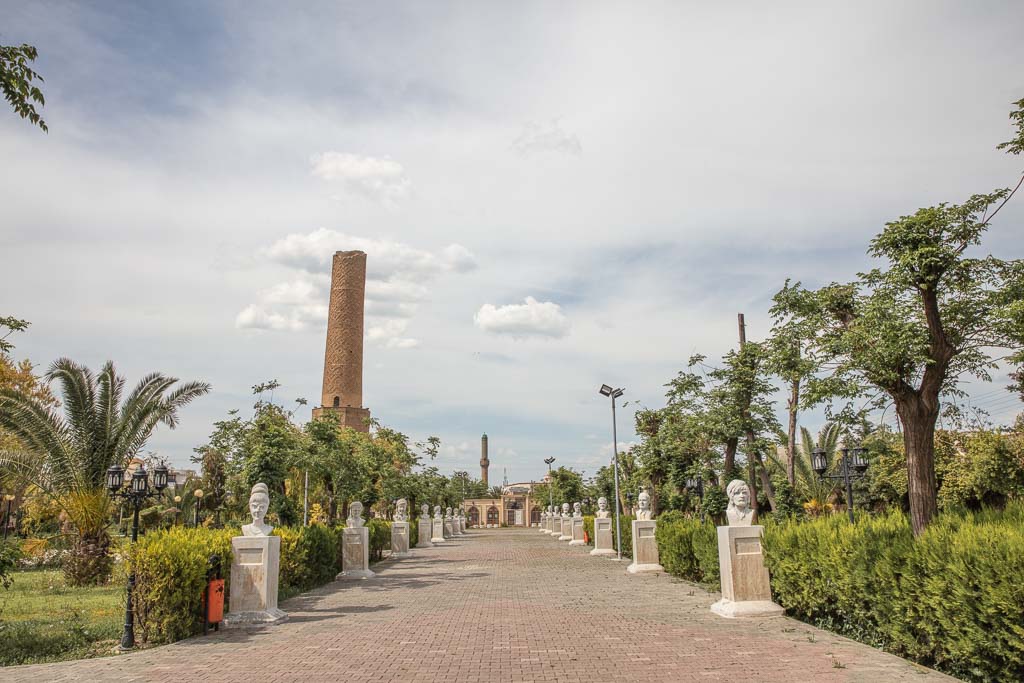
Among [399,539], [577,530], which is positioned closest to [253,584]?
[399,539]

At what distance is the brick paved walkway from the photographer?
7.34 metres

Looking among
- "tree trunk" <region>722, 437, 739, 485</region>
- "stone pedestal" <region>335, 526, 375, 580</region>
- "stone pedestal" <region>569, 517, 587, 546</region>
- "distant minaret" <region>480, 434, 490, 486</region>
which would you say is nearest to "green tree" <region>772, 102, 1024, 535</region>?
"tree trunk" <region>722, 437, 739, 485</region>

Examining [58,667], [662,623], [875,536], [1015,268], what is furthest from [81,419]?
[1015,268]

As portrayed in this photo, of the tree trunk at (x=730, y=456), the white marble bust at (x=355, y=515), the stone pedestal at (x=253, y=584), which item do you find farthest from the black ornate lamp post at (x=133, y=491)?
the tree trunk at (x=730, y=456)

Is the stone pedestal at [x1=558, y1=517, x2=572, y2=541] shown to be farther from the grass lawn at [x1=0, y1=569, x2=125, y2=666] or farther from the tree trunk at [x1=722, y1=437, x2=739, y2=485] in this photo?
the grass lawn at [x1=0, y1=569, x2=125, y2=666]

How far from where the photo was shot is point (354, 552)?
18547 mm

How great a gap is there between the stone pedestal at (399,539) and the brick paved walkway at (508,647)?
544 inches

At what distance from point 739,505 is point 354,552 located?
1087cm

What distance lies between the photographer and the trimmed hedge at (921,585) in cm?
620

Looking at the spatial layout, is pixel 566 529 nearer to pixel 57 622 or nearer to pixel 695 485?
pixel 695 485

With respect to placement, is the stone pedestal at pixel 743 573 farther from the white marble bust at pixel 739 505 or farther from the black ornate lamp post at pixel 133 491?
the black ornate lamp post at pixel 133 491

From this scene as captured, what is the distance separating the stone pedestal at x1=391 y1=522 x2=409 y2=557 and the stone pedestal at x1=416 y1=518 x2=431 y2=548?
18.8ft

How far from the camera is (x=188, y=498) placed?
34.3 metres

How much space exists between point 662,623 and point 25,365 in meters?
29.7
